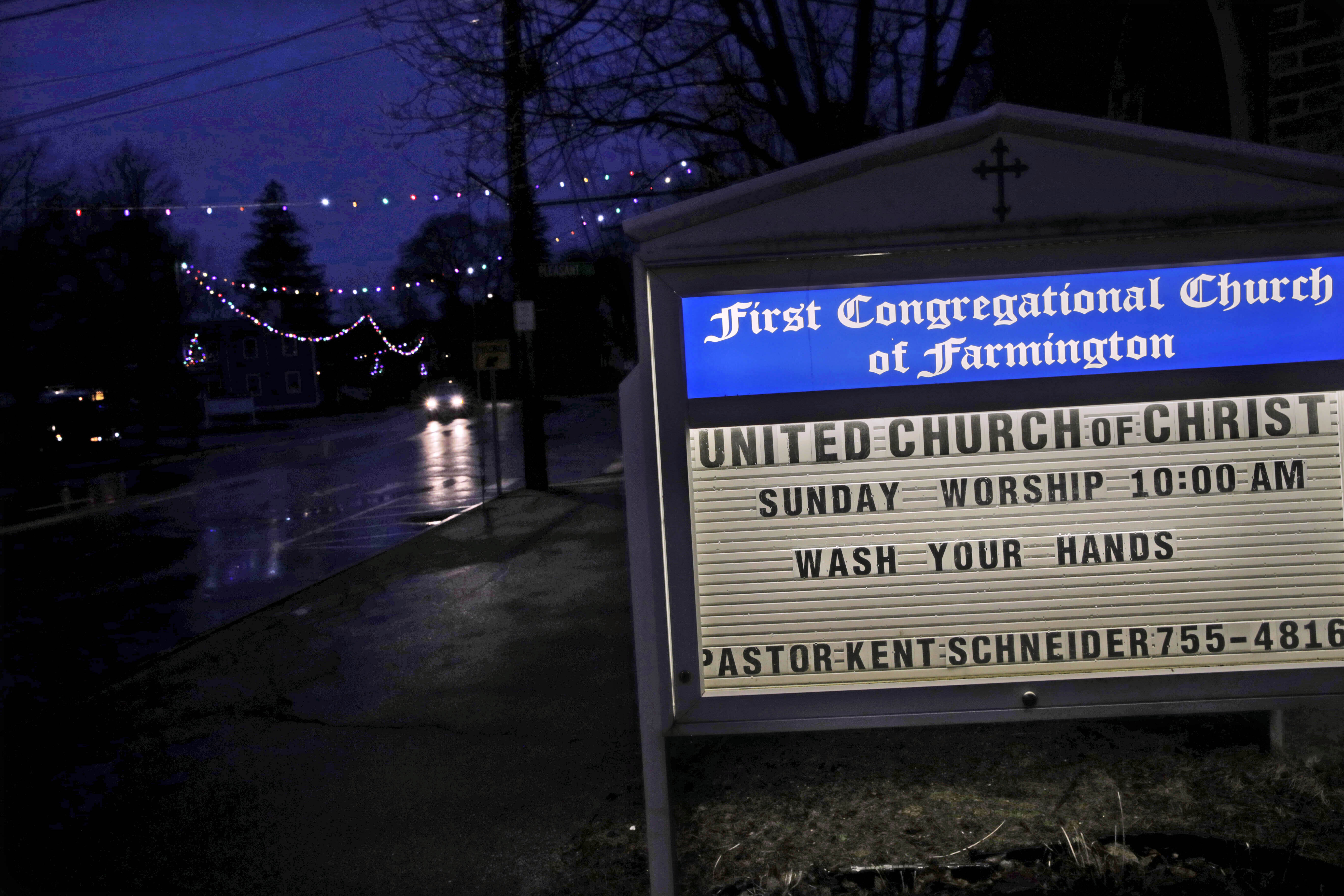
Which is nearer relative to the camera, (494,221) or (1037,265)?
(1037,265)

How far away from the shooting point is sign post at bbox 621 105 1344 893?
273cm

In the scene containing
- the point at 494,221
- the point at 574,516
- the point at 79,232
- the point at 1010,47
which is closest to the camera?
the point at 1010,47

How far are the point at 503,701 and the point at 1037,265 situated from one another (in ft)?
13.5

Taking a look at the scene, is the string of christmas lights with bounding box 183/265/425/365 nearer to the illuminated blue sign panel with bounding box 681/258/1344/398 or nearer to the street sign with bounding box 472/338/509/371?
the street sign with bounding box 472/338/509/371

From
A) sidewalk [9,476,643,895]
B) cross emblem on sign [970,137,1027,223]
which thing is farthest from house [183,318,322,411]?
cross emblem on sign [970,137,1027,223]

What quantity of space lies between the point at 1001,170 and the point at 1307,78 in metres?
3.05

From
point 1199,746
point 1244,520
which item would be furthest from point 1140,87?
point 1244,520

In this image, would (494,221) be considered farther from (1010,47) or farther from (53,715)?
(53,715)

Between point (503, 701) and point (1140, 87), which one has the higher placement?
point (1140, 87)

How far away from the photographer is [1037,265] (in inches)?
109

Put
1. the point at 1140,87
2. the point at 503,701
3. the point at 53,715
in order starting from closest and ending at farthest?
the point at 503,701
the point at 53,715
the point at 1140,87

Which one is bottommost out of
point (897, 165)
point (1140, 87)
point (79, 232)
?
point (897, 165)

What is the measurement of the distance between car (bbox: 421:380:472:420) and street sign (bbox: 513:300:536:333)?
25953mm

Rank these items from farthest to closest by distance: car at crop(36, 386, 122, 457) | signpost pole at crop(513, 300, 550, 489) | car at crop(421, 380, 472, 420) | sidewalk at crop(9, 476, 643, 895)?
car at crop(421, 380, 472, 420) < car at crop(36, 386, 122, 457) < signpost pole at crop(513, 300, 550, 489) < sidewalk at crop(9, 476, 643, 895)
